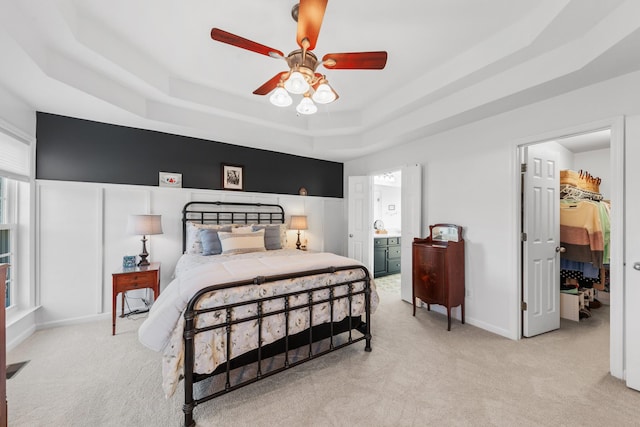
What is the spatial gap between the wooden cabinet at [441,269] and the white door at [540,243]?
66cm

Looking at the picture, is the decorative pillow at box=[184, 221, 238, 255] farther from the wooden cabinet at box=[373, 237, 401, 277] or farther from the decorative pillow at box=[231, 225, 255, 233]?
the wooden cabinet at box=[373, 237, 401, 277]

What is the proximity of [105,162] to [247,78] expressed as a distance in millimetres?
2170

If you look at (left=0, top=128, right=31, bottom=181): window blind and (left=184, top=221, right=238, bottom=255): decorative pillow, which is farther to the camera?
Result: (left=184, top=221, right=238, bottom=255): decorative pillow

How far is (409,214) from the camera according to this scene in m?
4.12

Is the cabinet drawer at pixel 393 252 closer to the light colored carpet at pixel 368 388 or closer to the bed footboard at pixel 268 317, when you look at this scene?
the light colored carpet at pixel 368 388

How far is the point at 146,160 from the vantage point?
12.0ft

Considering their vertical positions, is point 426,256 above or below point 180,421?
above

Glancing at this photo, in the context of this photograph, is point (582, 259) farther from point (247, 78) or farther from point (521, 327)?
point (247, 78)

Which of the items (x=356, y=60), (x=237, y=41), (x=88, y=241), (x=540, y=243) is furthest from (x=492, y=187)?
(x=88, y=241)

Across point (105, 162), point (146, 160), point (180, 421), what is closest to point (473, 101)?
point (180, 421)

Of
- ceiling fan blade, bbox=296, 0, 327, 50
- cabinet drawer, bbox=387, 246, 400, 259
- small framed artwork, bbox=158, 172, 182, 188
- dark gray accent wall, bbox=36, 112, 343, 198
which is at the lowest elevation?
cabinet drawer, bbox=387, 246, 400, 259

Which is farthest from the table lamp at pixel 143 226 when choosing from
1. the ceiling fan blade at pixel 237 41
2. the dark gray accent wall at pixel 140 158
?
the ceiling fan blade at pixel 237 41

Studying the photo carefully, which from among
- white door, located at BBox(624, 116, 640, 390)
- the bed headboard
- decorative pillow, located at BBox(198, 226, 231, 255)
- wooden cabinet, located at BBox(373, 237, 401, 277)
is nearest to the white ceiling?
white door, located at BBox(624, 116, 640, 390)

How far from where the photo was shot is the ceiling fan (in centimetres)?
163
